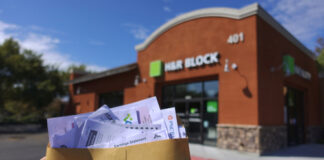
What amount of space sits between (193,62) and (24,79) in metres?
16.2

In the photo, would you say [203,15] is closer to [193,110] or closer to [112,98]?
[193,110]

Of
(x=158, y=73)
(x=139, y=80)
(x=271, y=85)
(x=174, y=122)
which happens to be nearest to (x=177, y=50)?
(x=158, y=73)

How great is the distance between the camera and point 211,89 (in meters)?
11.0

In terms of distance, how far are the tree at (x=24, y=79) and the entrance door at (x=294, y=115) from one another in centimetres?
1846

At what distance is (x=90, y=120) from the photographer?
163 centimetres

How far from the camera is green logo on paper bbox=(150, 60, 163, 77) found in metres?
12.5

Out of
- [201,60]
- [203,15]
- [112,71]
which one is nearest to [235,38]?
[201,60]

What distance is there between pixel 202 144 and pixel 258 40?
5.06 m

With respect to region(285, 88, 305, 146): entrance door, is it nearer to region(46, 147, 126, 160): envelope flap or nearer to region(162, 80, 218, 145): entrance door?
region(162, 80, 218, 145): entrance door

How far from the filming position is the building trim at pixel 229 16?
9.59m

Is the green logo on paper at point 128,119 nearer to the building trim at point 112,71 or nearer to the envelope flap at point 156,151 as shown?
the envelope flap at point 156,151

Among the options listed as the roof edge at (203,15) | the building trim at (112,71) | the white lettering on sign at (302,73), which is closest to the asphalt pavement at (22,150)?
the building trim at (112,71)

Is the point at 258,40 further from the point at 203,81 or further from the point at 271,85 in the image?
the point at 203,81

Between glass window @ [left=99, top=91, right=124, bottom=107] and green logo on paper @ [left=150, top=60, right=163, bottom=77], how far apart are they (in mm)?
3992
